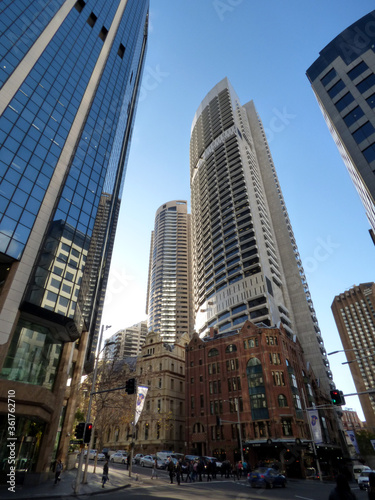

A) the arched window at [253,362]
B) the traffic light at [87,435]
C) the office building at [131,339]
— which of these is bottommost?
the traffic light at [87,435]

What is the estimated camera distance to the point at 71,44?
Answer: 50656mm

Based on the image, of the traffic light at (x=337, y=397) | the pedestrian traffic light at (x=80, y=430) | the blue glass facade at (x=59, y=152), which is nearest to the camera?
the pedestrian traffic light at (x=80, y=430)

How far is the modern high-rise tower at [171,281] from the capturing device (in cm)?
15825

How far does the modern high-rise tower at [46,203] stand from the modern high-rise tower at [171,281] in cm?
11749

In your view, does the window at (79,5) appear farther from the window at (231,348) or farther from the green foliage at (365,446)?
the green foliage at (365,446)

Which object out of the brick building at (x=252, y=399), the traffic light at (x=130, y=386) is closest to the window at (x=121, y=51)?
the brick building at (x=252, y=399)

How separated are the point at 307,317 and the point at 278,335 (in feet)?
136

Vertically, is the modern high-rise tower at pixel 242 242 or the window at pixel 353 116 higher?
the modern high-rise tower at pixel 242 242

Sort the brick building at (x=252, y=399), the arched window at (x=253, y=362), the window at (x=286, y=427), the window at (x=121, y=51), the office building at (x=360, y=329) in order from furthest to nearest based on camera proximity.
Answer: the office building at (x=360, y=329)
the window at (x=121, y=51)
the arched window at (x=253, y=362)
the brick building at (x=252, y=399)
the window at (x=286, y=427)

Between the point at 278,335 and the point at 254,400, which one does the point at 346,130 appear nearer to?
the point at 278,335

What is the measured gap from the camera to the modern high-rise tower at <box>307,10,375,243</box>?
3612cm

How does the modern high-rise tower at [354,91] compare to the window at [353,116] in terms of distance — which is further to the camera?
the window at [353,116]

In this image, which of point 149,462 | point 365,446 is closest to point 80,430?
point 149,462

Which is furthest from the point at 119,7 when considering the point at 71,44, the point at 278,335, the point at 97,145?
the point at 278,335
